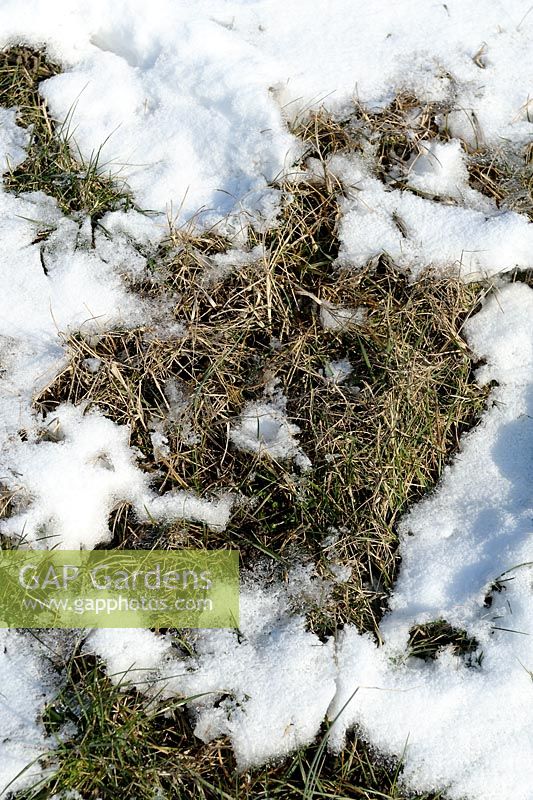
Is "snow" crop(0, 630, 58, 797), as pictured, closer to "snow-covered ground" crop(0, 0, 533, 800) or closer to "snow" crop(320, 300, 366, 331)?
"snow-covered ground" crop(0, 0, 533, 800)

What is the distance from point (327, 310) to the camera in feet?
7.22

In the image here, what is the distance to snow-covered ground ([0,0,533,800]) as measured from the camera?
1.92 m

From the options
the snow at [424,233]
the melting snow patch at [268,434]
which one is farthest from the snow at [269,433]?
the snow at [424,233]

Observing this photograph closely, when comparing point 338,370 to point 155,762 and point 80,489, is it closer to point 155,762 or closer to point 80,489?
point 80,489

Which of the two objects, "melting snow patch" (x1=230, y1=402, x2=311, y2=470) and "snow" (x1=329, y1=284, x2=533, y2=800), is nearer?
"snow" (x1=329, y1=284, x2=533, y2=800)

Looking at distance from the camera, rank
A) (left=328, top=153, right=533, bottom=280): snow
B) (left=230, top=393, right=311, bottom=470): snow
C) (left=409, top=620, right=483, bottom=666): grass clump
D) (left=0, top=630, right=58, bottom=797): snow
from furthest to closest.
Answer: (left=328, top=153, right=533, bottom=280): snow → (left=230, top=393, right=311, bottom=470): snow → (left=409, top=620, right=483, bottom=666): grass clump → (left=0, top=630, right=58, bottom=797): snow

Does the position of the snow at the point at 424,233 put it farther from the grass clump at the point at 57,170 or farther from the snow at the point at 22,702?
the snow at the point at 22,702

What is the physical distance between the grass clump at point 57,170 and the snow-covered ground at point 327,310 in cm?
4

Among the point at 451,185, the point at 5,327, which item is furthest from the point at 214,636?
the point at 451,185

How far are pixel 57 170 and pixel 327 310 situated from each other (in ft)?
3.21

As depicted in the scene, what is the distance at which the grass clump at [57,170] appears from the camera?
2.25 metres

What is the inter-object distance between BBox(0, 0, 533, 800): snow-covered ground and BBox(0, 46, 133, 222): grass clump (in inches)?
1.5

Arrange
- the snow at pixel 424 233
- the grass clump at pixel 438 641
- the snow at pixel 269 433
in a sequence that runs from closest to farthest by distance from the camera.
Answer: the grass clump at pixel 438 641 → the snow at pixel 269 433 → the snow at pixel 424 233

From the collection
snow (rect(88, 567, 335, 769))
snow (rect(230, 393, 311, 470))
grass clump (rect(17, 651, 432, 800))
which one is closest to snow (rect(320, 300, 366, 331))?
snow (rect(230, 393, 311, 470))
